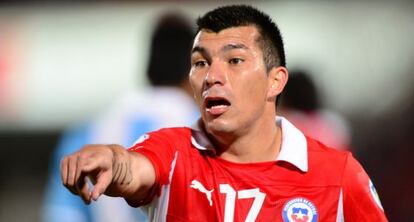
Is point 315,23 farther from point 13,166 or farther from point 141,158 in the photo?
point 141,158

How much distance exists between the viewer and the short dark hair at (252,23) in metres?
3.64

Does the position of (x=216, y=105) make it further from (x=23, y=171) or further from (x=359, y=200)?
(x=23, y=171)

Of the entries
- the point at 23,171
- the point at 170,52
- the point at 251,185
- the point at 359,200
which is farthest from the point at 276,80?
the point at 23,171

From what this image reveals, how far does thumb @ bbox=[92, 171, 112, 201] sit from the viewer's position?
9.36 ft

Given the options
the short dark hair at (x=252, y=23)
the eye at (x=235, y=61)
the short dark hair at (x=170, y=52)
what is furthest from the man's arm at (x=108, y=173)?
the short dark hair at (x=170, y=52)

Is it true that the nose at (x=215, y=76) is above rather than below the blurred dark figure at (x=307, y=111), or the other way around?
above

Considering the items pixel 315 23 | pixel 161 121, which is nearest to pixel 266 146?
pixel 161 121

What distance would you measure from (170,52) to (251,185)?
2.23 m

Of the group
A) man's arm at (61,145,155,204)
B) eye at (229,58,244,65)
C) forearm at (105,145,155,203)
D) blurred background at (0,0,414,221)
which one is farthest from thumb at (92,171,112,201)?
blurred background at (0,0,414,221)

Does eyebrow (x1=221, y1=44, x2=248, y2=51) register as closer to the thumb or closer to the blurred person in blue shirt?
the thumb

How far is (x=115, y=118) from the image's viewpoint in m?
5.16

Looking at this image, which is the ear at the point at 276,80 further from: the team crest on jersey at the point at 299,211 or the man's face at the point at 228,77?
the team crest on jersey at the point at 299,211

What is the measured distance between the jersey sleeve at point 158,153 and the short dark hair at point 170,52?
6.26 ft

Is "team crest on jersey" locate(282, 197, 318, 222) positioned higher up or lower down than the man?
lower down
